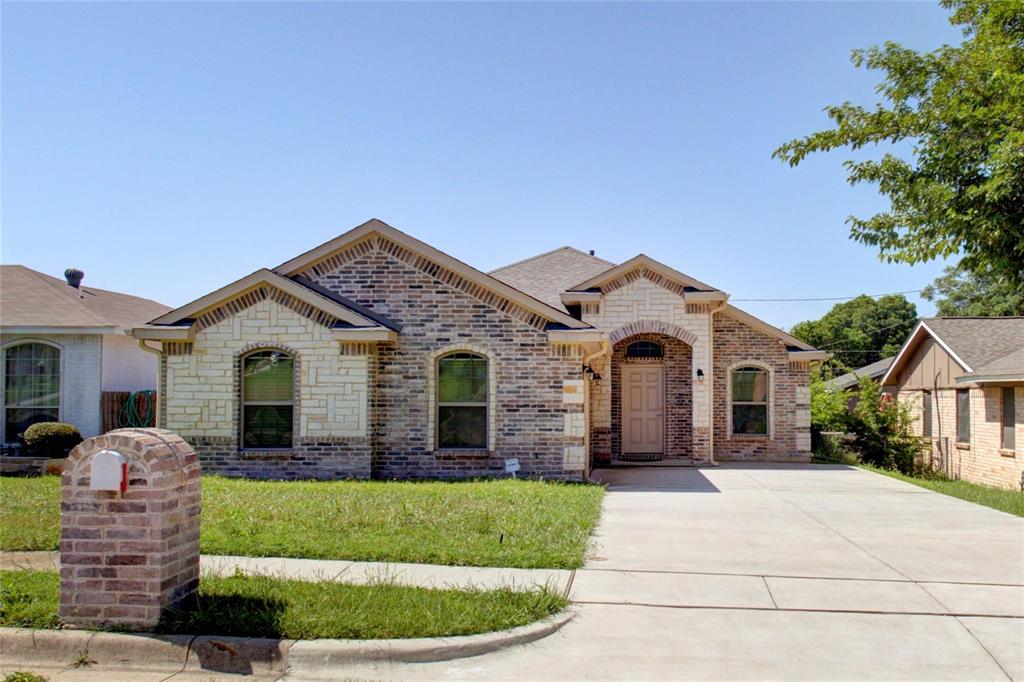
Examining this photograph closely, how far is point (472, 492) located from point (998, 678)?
7826 millimetres

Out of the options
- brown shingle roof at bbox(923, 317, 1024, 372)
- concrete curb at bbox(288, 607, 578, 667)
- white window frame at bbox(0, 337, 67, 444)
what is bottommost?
concrete curb at bbox(288, 607, 578, 667)

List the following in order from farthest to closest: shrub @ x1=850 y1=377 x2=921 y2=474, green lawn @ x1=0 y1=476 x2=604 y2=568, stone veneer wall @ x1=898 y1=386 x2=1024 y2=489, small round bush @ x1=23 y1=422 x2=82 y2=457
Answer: shrub @ x1=850 y1=377 x2=921 y2=474 < stone veneer wall @ x1=898 y1=386 x2=1024 y2=489 < small round bush @ x1=23 y1=422 x2=82 y2=457 < green lawn @ x1=0 y1=476 x2=604 y2=568

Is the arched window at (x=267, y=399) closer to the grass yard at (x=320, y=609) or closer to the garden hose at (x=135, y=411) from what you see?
the garden hose at (x=135, y=411)

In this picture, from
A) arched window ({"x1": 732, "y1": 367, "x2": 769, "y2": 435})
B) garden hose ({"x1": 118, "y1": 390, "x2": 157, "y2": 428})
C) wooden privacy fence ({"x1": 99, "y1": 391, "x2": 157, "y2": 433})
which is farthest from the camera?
arched window ({"x1": 732, "y1": 367, "x2": 769, "y2": 435})

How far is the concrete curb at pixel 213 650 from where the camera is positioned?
5383 millimetres

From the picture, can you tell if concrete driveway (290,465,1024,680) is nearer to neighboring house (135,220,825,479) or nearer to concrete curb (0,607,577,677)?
concrete curb (0,607,577,677)

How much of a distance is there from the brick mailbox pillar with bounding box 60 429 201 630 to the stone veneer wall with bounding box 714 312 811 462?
15.8 meters

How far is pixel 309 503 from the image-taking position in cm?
1089

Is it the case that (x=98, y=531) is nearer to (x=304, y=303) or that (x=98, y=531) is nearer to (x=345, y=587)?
(x=345, y=587)

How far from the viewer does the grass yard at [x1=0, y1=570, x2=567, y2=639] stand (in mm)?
5672

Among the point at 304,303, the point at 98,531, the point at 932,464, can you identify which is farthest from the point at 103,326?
the point at 932,464

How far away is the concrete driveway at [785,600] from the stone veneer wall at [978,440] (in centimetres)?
874

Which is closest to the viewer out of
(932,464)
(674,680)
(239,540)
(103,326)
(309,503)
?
(674,680)

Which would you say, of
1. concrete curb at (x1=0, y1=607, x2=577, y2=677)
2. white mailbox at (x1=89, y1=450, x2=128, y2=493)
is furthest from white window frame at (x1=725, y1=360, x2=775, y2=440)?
white mailbox at (x1=89, y1=450, x2=128, y2=493)
